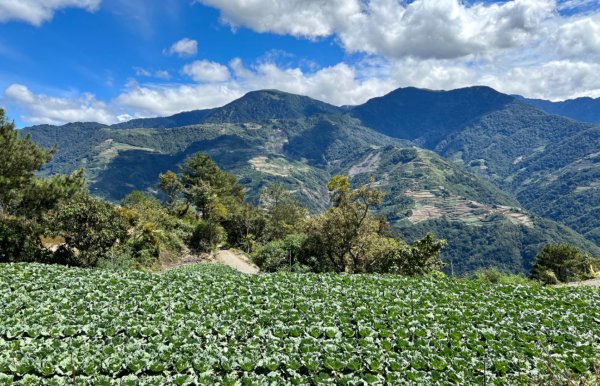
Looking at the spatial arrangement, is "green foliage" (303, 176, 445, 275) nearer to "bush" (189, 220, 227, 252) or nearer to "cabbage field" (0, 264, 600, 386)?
"cabbage field" (0, 264, 600, 386)

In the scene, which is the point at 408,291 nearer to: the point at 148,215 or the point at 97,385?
the point at 97,385

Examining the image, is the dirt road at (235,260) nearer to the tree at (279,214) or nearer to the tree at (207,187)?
the tree at (207,187)

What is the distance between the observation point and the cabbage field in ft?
25.0

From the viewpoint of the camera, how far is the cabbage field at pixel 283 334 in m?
7.62

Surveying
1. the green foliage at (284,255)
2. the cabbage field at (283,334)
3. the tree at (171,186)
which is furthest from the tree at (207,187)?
the cabbage field at (283,334)

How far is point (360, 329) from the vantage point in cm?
955

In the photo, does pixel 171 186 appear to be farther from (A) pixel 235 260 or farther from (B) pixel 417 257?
(B) pixel 417 257

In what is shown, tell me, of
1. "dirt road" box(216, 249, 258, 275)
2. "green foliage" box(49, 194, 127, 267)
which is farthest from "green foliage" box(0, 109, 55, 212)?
"dirt road" box(216, 249, 258, 275)

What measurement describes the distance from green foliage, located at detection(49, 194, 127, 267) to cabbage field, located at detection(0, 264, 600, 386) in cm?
899

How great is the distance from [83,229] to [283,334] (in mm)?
18399

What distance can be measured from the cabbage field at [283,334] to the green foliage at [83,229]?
354 inches

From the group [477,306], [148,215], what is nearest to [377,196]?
[477,306]

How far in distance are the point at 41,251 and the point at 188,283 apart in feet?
47.8

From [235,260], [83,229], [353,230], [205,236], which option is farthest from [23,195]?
[235,260]
